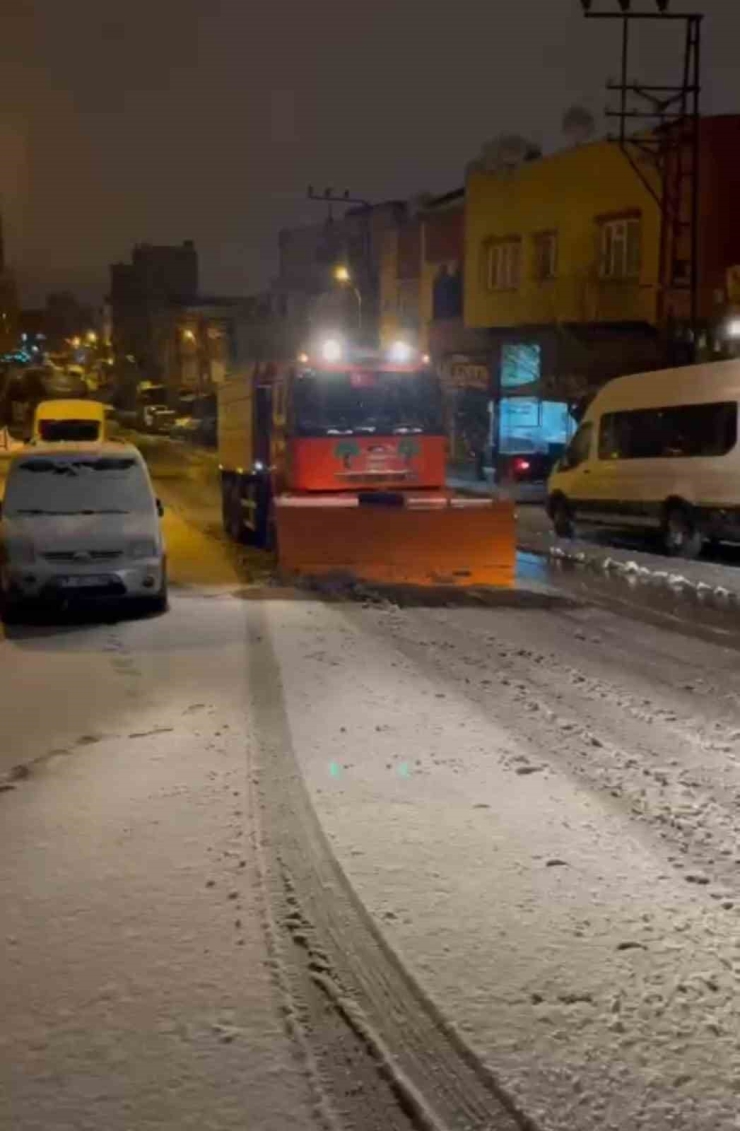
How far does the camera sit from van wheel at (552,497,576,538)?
81.2 feet

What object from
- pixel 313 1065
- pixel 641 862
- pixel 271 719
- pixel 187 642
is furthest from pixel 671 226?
pixel 313 1065

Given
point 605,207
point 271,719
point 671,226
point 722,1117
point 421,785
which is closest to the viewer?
point 722,1117

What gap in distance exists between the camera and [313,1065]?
4652 mm

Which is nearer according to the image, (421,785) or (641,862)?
(641,862)

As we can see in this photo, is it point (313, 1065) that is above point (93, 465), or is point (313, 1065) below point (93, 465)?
below

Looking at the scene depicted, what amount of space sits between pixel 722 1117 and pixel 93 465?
1204 cm

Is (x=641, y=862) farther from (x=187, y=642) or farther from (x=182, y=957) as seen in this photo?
(x=187, y=642)

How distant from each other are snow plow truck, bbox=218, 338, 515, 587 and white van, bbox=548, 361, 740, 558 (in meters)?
4.21

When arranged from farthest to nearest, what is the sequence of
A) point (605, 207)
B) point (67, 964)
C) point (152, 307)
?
point (152, 307) < point (605, 207) < point (67, 964)

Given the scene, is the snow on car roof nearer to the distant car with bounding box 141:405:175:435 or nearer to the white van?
the white van

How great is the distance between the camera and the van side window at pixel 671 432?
20109 mm

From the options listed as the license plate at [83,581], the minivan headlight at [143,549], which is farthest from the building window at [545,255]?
the license plate at [83,581]

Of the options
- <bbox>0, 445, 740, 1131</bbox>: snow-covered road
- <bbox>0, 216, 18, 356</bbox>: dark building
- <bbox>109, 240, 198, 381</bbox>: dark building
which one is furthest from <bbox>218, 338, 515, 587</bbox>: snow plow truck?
<bbox>109, 240, 198, 381</bbox>: dark building

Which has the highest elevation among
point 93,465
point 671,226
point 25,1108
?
point 671,226
